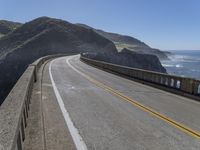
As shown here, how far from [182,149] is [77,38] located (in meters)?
135

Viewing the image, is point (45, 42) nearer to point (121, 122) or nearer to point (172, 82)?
point (172, 82)

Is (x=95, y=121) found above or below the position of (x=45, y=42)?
below

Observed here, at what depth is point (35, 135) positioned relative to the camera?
6.58m

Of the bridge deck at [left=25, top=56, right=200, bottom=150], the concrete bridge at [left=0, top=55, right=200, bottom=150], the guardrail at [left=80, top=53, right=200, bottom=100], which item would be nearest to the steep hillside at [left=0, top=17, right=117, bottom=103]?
the guardrail at [left=80, top=53, right=200, bottom=100]

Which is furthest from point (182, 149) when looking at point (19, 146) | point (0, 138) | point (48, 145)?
point (0, 138)

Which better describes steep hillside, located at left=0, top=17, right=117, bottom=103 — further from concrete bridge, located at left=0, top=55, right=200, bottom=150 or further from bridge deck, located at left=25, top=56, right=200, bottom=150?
bridge deck, located at left=25, top=56, right=200, bottom=150

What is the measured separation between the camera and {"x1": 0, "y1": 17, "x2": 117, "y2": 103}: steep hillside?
99.4m

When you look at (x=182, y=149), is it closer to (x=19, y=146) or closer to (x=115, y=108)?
(x=19, y=146)

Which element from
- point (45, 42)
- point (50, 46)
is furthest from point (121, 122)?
point (45, 42)

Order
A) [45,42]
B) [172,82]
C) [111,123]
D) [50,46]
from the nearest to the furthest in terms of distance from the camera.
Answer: [111,123]
[172,82]
[50,46]
[45,42]

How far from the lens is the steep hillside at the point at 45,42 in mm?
99387

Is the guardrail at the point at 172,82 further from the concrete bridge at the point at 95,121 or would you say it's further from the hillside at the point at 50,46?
the hillside at the point at 50,46

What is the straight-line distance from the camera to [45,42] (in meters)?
127

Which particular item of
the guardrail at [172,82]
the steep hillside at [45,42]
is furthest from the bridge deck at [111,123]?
the steep hillside at [45,42]
